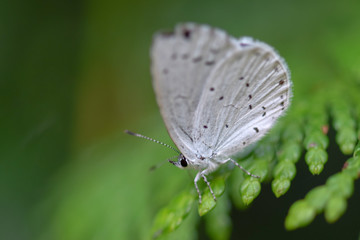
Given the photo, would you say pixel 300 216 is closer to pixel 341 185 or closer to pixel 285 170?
pixel 341 185

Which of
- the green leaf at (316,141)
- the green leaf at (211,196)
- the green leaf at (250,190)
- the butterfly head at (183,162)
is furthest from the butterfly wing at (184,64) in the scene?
the green leaf at (316,141)

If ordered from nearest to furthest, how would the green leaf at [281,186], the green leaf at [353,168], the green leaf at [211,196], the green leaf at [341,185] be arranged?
the green leaf at [341,185] → the green leaf at [353,168] → the green leaf at [281,186] → the green leaf at [211,196]

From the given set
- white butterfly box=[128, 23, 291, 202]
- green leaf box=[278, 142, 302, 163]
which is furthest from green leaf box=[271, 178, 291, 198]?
white butterfly box=[128, 23, 291, 202]

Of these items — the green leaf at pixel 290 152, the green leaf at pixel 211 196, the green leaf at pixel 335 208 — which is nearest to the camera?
the green leaf at pixel 335 208

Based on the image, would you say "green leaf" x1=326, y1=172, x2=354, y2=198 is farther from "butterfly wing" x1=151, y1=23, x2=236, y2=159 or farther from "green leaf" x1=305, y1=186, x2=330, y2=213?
"butterfly wing" x1=151, y1=23, x2=236, y2=159

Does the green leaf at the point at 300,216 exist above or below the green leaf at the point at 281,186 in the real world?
above

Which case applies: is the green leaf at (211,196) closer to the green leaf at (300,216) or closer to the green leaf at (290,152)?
the green leaf at (290,152)

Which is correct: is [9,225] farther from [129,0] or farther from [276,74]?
[276,74]
